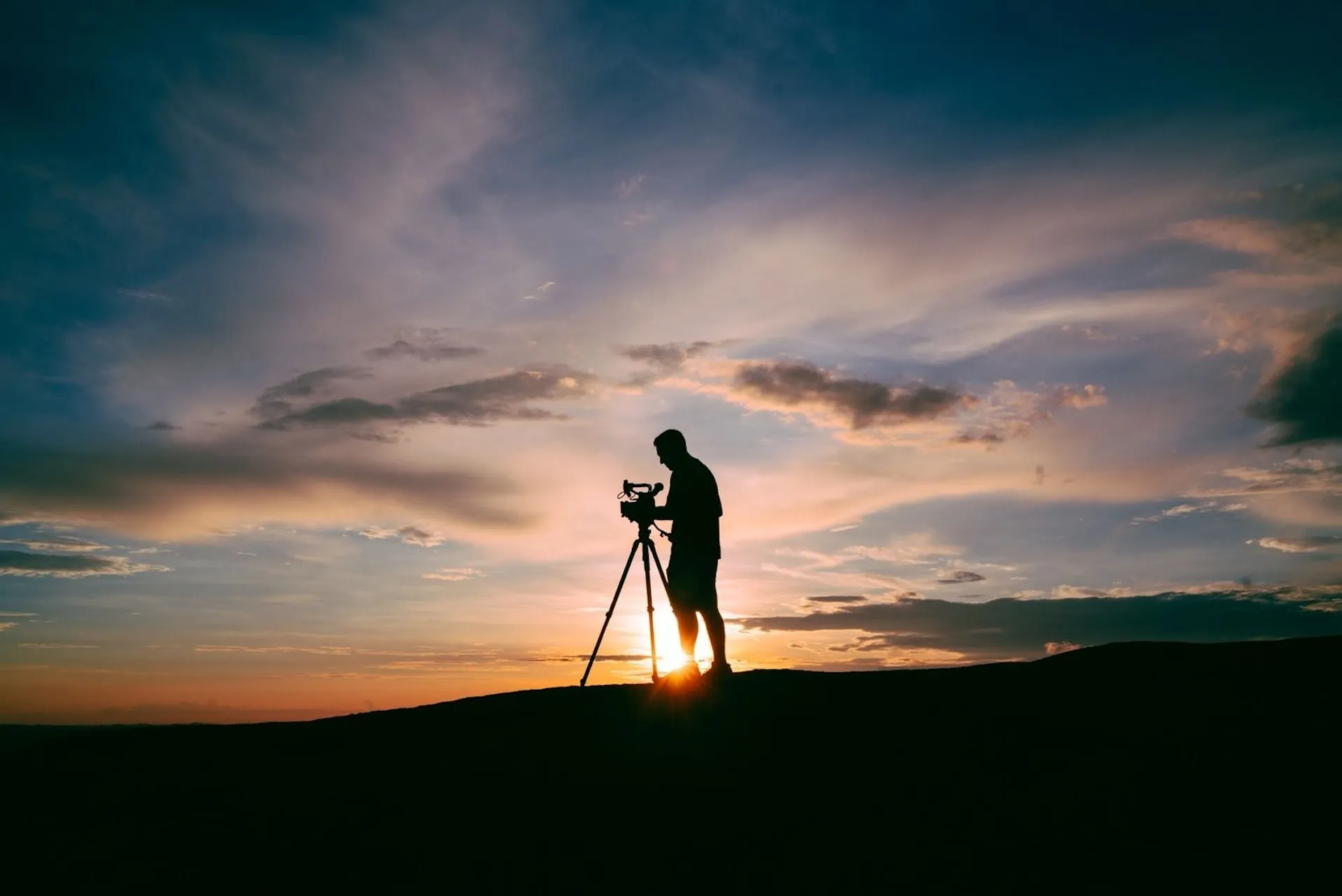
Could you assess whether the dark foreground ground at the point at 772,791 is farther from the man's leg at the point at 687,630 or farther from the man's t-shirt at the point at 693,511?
the man's t-shirt at the point at 693,511

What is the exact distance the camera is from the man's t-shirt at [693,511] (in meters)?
11.7

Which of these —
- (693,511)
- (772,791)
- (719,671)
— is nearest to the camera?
(772,791)

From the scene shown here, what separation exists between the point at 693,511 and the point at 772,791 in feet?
14.9

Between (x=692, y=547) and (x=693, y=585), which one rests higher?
(x=692, y=547)

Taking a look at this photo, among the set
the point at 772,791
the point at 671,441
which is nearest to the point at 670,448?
the point at 671,441

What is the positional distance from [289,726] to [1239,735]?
1201 cm

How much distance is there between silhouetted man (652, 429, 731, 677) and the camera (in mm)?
11523

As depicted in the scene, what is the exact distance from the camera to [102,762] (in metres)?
11.1

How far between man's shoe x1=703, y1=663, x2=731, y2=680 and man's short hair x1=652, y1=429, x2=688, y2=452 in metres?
3.02

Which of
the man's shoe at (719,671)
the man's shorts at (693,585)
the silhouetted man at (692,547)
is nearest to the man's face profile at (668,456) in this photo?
the silhouetted man at (692,547)

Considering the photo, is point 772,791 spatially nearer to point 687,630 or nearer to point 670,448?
point 687,630

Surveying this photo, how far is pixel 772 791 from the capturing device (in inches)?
316

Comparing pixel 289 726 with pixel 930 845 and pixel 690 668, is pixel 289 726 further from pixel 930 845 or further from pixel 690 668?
pixel 930 845

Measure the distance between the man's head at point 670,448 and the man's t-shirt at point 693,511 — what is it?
0.11 meters
